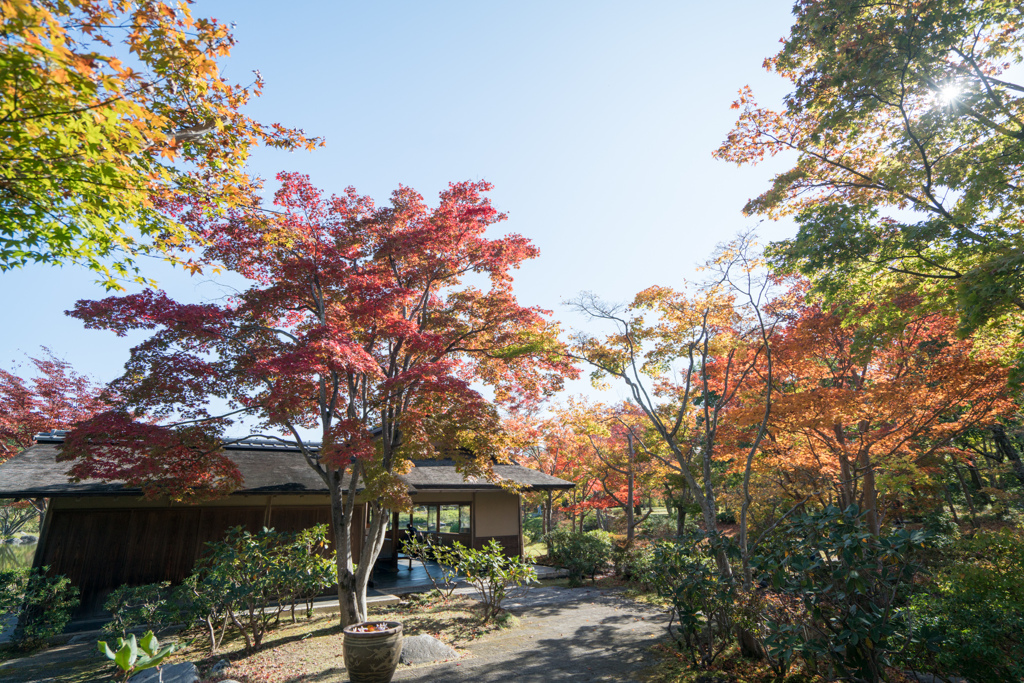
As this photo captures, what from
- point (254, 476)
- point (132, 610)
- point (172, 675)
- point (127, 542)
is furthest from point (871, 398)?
point (127, 542)

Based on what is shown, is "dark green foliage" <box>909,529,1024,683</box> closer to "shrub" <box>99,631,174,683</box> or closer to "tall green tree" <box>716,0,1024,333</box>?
"tall green tree" <box>716,0,1024,333</box>

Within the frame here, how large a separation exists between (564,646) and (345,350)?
20.1 ft

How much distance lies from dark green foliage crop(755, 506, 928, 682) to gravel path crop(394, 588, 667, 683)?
2.55m

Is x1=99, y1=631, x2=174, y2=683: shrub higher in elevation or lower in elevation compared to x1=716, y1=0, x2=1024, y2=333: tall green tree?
lower

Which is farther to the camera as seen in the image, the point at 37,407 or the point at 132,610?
the point at 37,407

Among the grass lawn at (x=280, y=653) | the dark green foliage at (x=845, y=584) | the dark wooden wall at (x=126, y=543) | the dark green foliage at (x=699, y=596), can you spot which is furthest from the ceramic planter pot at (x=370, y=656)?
the dark wooden wall at (x=126, y=543)

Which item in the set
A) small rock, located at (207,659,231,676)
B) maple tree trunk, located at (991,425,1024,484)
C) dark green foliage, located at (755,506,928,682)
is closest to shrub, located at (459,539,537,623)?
small rock, located at (207,659,231,676)

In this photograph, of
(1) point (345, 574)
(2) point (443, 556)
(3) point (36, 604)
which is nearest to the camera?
(3) point (36, 604)

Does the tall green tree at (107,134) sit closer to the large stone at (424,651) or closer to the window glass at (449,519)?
the large stone at (424,651)

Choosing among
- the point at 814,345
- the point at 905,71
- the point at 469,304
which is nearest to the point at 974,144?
the point at 905,71

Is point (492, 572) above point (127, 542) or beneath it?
beneath

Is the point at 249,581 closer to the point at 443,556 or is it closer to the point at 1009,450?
Answer: the point at 443,556

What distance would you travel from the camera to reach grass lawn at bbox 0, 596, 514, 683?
6.88m

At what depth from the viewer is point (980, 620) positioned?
535 cm
